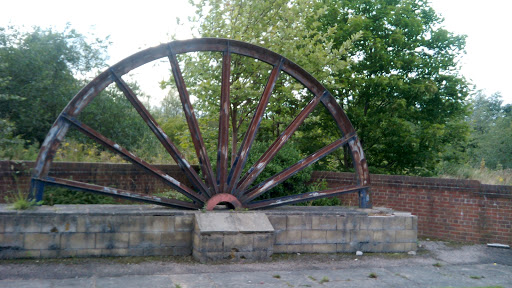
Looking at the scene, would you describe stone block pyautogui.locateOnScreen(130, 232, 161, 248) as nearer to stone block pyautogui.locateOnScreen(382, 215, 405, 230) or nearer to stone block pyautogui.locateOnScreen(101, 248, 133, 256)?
stone block pyautogui.locateOnScreen(101, 248, 133, 256)

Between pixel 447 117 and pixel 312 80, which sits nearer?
pixel 312 80

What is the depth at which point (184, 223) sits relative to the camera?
783cm

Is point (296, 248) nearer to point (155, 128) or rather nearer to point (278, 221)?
point (278, 221)

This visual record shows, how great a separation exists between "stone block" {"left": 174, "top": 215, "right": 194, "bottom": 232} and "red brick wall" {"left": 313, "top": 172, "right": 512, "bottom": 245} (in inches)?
227

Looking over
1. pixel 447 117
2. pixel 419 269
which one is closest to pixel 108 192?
pixel 419 269

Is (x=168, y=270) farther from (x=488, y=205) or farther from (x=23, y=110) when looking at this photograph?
(x=23, y=110)

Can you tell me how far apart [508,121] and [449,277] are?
100 ft

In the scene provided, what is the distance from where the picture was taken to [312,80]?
9742 mm

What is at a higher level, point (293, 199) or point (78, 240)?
point (293, 199)

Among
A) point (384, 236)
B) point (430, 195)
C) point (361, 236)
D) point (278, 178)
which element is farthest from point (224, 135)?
point (430, 195)

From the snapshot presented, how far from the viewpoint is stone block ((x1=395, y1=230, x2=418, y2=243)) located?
895cm

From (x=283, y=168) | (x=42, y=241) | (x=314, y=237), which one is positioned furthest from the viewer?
(x=283, y=168)

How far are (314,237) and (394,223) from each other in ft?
5.37

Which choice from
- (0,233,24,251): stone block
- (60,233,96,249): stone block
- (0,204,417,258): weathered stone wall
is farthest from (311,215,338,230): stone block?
(0,233,24,251): stone block
